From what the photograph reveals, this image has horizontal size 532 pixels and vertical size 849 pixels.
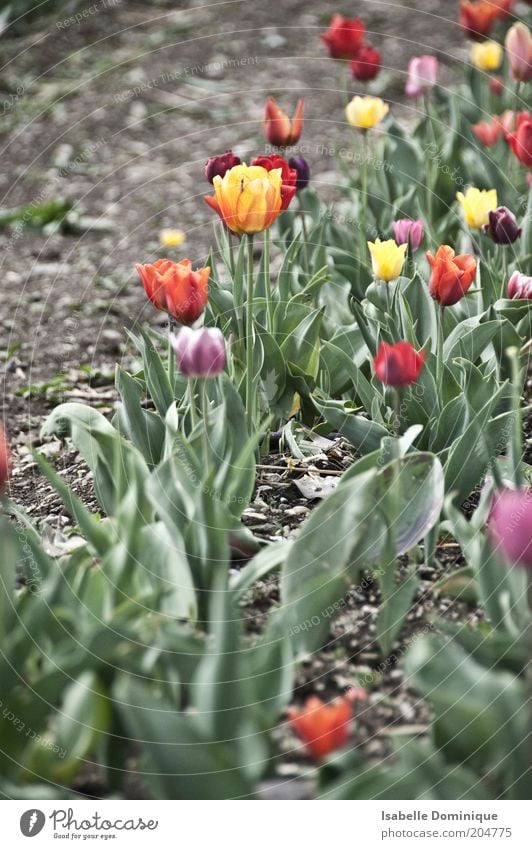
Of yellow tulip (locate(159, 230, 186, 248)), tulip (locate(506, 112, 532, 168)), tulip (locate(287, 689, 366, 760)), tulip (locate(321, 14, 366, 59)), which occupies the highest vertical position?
tulip (locate(321, 14, 366, 59))

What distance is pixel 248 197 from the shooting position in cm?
217

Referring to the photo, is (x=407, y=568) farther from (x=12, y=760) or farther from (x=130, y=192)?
(x=130, y=192)

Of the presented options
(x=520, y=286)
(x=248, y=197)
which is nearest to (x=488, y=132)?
(x=520, y=286)

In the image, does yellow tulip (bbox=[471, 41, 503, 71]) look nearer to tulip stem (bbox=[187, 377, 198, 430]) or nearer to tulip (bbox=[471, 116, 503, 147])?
tulip (bbox=[471, 116, 503, 147])

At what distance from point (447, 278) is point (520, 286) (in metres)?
0.34

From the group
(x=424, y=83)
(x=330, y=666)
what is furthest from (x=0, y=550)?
(x=424, y=83)

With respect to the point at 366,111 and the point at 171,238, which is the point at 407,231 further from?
the point at 171,238

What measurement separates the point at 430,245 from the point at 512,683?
1931 millimetres

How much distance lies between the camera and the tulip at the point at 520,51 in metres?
3.29

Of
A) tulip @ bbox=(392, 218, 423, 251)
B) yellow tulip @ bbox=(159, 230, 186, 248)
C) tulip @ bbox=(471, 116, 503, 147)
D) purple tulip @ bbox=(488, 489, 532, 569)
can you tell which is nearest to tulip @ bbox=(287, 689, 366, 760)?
purple tulip @ bbox=(488, 489, 532, 569)

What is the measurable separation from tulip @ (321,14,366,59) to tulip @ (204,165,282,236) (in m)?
1.32

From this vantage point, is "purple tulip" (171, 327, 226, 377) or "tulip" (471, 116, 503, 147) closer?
"purple tulip" (171, 327, 226, 377)

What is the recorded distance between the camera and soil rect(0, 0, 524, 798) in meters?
2.39
